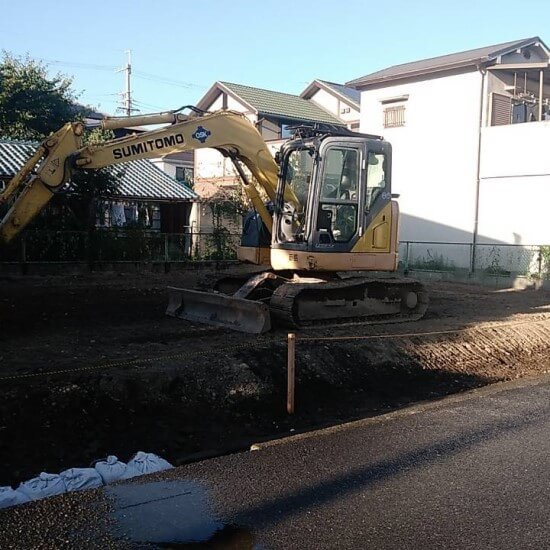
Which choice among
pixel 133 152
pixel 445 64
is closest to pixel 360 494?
pixel 133 152

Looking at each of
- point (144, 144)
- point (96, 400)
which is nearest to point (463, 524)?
point (96, 400)

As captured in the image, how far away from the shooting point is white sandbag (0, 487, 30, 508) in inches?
173

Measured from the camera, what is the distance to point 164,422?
6.87m

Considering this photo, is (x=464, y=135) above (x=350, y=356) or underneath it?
above

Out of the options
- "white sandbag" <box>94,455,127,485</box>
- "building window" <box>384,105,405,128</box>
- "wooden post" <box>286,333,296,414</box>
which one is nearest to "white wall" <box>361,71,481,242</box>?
"building window" <box>384,105,405,128</box>

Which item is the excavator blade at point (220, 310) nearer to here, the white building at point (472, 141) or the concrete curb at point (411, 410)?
the concrete curb at point (411, 410)

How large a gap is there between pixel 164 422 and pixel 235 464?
1.89 m

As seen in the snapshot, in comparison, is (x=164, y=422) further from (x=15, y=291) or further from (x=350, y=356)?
(x=15, y=291)

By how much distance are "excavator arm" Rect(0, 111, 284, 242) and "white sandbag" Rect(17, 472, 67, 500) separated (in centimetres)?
524

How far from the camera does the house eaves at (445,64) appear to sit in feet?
75.1

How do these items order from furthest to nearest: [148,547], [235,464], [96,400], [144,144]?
[144,144] → [96,400] → [235,464] → [148,547]

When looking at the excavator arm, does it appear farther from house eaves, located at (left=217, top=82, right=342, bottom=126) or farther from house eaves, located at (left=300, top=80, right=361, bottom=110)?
house eaves, located at (left=300, top=80, right=361, bottom=110)

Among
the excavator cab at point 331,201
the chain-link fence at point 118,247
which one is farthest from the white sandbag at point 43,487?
the chain-link fence at point 118,247

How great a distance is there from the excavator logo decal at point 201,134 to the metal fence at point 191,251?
790 cm
